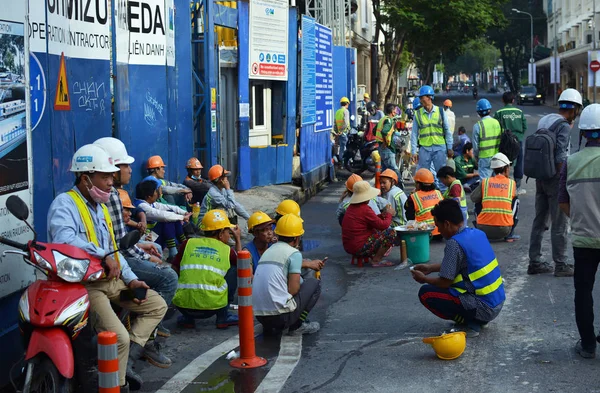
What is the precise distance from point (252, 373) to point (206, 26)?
9.05 meters

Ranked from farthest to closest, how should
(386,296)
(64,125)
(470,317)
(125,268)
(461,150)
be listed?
(461,150), (386,296), (64,125), (470,317), (125,268)

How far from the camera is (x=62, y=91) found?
28.6ft

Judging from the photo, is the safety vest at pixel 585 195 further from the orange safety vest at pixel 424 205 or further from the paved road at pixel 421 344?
the orange safety vest at pixel 424 205

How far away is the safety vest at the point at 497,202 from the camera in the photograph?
12594mm

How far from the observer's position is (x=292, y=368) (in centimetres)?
729

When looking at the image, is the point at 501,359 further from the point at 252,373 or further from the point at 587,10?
the point at 587,10

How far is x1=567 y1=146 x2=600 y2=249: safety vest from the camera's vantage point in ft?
23.7

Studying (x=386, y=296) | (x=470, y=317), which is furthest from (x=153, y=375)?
(x=386, y=296)

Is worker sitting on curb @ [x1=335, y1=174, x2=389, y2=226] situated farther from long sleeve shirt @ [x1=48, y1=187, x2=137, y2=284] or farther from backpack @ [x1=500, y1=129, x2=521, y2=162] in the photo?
long sleeve shirt @ [x1=48, y1=187, x2=137, y2=284]

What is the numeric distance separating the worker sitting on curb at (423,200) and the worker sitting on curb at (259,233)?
11.7ft

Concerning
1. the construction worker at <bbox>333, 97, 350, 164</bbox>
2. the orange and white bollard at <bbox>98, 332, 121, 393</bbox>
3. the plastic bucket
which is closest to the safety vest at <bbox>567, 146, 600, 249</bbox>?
the plastic bucket

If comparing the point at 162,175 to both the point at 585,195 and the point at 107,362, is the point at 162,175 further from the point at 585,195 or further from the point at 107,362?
the point at 107,362

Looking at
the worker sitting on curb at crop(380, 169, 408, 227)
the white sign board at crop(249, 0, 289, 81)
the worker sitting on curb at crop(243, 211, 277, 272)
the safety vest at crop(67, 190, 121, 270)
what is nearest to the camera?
the safety vest at crop(67, 190, 121, 270)

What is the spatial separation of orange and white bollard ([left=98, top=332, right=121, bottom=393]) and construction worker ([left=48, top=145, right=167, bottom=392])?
1.45 m
